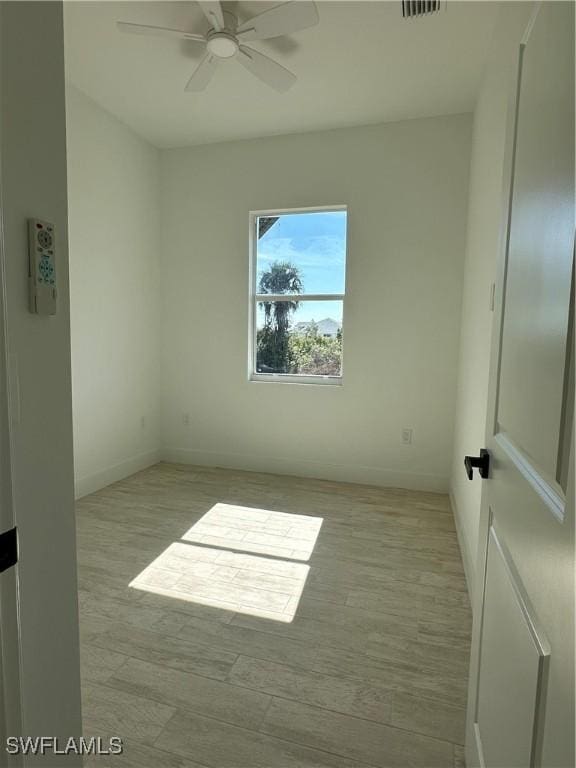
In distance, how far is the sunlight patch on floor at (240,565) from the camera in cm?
203

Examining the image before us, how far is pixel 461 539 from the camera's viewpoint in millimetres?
2576

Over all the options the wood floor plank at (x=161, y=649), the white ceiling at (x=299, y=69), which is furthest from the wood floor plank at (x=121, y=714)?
the white ceiling at (x=299, y=69)

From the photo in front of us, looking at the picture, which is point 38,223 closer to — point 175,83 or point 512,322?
point 512,322

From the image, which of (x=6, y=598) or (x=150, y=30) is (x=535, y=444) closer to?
(x=6, y=598)

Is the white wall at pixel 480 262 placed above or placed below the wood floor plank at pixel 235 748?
above

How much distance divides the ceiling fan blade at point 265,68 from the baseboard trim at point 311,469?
9.48 feet

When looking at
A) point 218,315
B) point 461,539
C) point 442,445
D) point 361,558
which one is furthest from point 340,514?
point 218,315

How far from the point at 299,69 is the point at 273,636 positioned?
3.26 meters

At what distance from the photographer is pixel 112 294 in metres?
3.55

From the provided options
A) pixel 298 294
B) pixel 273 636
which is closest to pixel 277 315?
pixel 298 294

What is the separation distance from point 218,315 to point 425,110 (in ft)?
7.87

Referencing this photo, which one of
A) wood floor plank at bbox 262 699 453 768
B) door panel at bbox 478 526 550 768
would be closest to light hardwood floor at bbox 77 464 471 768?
wood floor plank at bbox 262 699 453 768

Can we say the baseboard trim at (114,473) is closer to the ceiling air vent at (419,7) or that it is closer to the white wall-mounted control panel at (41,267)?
the white wall-mounted control panel at (41,267)

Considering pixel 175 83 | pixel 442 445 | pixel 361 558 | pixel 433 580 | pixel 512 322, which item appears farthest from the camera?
pixel 442 445
